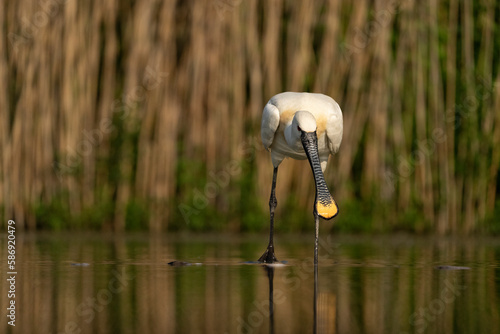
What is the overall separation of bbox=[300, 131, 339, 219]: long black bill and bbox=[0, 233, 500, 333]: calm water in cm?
38

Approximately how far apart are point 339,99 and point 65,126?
278cm

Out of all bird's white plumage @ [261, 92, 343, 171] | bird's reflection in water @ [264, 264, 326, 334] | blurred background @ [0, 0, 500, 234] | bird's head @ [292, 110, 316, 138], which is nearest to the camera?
bird's reflection in water @ [264, 264, 326, 334]

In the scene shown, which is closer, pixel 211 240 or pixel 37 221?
pixel 211 240

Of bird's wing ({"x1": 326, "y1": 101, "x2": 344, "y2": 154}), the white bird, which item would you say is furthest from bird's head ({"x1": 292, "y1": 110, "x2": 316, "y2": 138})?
bird's wing ({"x1": 326, "y1": 101, "x2": 344, "y2": 154})

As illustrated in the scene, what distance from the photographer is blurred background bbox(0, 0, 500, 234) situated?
10352 millimetres

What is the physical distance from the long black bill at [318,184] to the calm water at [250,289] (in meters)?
0.38

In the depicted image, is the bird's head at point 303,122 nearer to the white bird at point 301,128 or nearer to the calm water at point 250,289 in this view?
the white bird at point 301,128

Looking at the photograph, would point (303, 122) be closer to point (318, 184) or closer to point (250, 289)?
point (318, 184)

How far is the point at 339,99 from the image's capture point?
10547 millimetres

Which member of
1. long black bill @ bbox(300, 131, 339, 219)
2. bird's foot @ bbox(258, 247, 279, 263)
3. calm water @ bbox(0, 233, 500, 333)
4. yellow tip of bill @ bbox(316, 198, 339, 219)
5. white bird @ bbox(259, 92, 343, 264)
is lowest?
calm water @ bbox(0, 233, 500, 333)

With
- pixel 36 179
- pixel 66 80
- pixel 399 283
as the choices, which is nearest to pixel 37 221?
pixel 36 179

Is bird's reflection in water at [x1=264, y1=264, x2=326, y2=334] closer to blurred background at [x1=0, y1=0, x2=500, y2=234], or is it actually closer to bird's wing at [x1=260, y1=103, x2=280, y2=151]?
bird's wing at [x1=260, y1=103, x2=280, y2=151]

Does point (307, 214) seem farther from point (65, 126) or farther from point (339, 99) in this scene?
point (65, 126)

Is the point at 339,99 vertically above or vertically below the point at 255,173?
above
